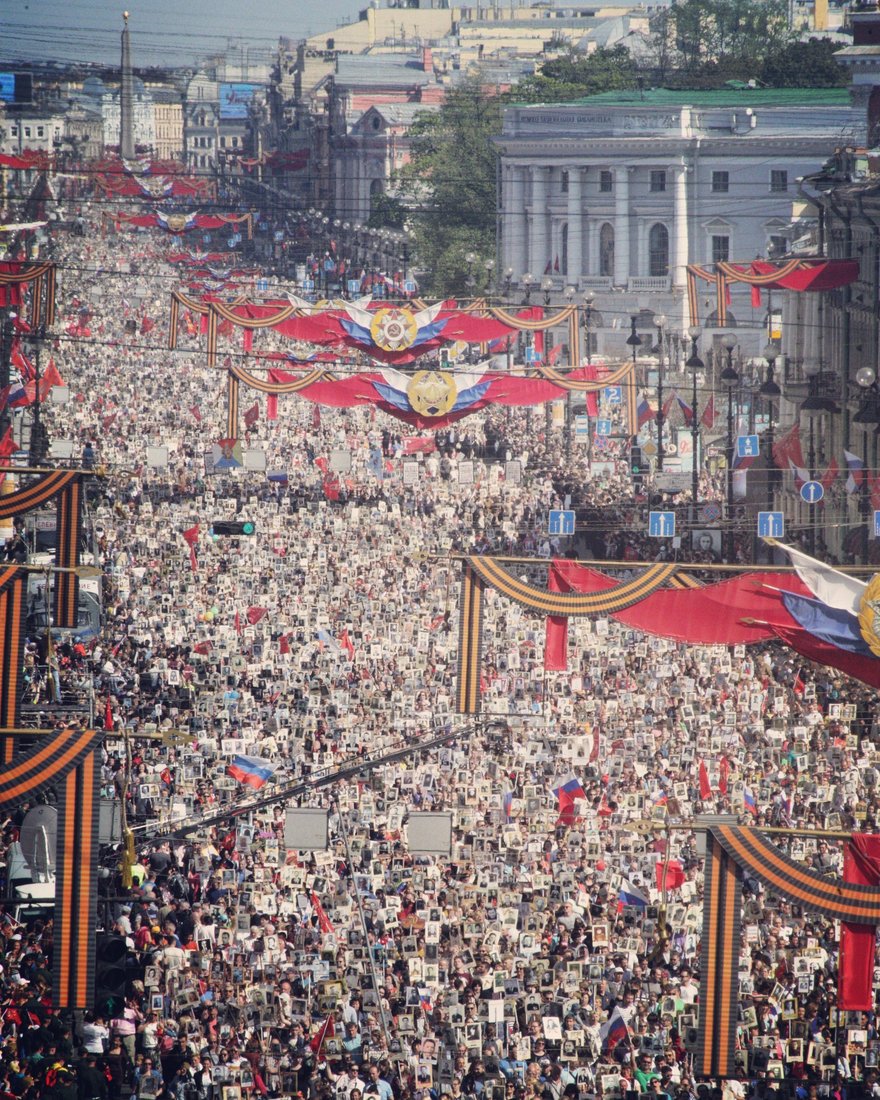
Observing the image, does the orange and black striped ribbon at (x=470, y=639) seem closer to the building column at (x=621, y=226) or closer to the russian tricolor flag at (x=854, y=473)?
the russian tricolor flag at (x=854, y=473)

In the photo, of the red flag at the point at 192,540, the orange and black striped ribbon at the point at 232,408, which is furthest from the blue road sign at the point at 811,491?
the orange and black striped ribbon at the point at 232,408

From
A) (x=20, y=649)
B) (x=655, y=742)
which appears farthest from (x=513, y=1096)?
(x=655, y=742)

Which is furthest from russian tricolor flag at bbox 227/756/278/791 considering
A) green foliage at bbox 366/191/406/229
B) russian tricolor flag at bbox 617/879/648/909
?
green foliage at bbox 366/191/406/229

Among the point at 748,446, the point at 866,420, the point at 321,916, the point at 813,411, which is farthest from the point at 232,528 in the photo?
the point at 321,916

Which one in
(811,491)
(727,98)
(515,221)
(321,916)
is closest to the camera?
(321,916)

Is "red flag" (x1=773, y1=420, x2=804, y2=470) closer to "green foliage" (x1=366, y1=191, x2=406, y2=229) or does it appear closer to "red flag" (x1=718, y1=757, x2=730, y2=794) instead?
"red flag" (x1=718, y1=757, x2=730, y2=794)

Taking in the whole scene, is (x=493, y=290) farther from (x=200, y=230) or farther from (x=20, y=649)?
(x=20, y=649)

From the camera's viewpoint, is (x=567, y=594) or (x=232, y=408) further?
(x=232, y=408)

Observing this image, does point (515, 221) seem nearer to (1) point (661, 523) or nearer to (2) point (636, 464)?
(2) point (636, 464)
